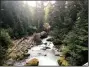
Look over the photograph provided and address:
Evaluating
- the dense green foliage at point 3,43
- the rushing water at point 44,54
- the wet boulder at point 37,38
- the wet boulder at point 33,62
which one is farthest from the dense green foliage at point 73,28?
the dense green foliage at point 3,43

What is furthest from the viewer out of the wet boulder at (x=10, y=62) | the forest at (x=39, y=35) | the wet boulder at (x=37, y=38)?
the wet boulder at (x=37, y=38)

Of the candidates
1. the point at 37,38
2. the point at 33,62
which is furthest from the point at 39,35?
the point at 33,62

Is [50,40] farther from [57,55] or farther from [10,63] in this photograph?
[10,63]

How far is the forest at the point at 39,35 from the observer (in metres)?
2.92

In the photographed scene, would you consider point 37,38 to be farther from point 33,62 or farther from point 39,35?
point 33,62

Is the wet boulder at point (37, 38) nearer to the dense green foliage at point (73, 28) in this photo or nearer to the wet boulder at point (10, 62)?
the dense green foliage at point (73, 28)

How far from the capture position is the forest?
115 inches

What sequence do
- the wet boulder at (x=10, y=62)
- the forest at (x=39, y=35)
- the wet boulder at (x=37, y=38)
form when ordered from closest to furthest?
the wet boulder at (x=10, y=62), the forest at (x=39, y=35), the wet boulder at (x=37, y=38)

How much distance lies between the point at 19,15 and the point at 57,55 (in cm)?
118

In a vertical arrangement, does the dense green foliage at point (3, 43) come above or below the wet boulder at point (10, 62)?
above

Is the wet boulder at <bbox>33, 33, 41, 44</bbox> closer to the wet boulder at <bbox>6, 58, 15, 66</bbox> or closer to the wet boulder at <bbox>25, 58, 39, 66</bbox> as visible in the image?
the wet boulder at <bbox>25, 58, 39, 66</bbox>

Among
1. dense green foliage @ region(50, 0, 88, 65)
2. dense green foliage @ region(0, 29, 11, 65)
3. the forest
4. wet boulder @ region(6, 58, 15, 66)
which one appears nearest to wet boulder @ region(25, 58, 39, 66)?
the forest

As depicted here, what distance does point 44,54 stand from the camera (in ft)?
10.1

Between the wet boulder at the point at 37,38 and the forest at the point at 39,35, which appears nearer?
the forest at the point at 39,35
